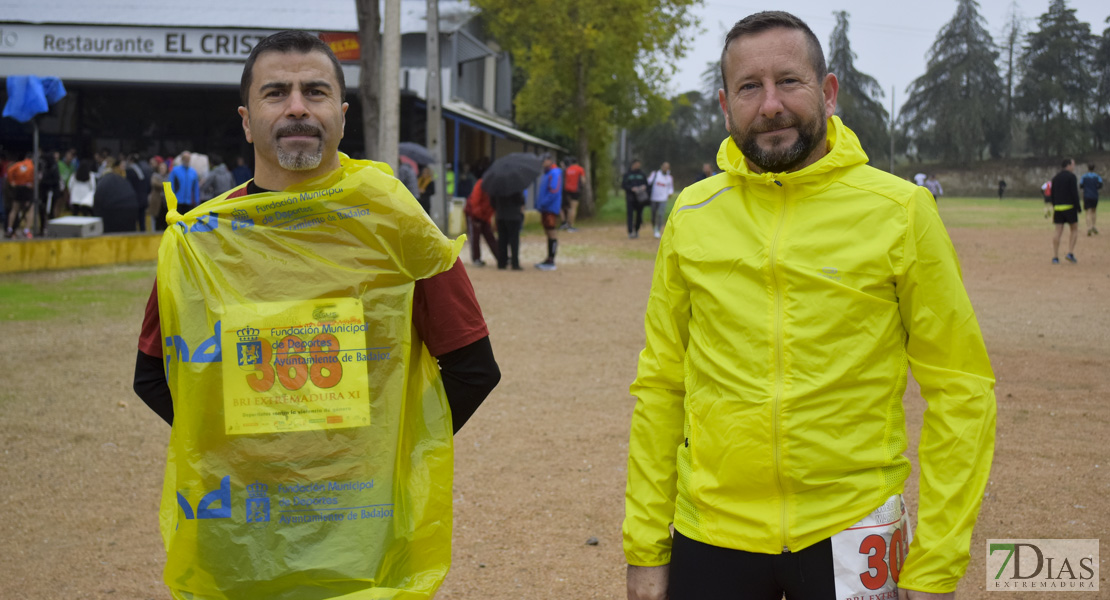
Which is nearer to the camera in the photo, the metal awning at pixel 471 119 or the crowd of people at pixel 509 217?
the crowd of people at pixel 509 217

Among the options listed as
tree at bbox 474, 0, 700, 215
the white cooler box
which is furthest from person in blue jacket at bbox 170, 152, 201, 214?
tree at bbox 474, 0, 700, 215

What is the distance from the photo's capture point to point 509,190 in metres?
15.9

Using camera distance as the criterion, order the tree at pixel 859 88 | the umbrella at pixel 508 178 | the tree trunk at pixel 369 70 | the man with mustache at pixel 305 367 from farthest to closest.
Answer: the tree at pixel 859 88 → the umbrella at pixel 508 178 → the tree trunk at pixel 369 70 → the man with mustache at pixel 305 367

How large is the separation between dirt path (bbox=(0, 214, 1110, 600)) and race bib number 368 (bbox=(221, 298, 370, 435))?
2.40 metres

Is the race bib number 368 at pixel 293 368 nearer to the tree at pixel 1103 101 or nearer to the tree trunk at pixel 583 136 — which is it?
the tree trunk at pixel 583 136

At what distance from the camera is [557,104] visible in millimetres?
34000

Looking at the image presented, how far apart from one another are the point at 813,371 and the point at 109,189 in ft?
61.7

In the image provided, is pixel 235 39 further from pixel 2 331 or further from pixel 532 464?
pixel 532 464

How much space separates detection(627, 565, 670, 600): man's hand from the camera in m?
2.37

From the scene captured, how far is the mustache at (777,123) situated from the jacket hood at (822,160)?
0.30ft

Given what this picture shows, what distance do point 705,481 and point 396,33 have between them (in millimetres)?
13947

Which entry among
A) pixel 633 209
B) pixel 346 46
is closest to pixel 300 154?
pixel 633 209

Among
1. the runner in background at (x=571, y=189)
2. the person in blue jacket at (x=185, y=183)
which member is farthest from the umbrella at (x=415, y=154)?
the runner in background at (x=571, y=189)

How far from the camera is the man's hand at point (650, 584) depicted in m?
2.37
